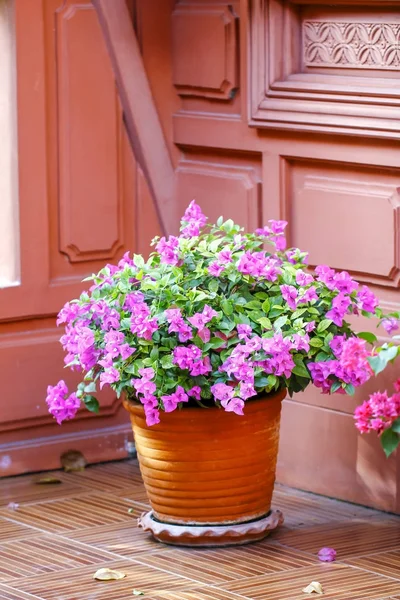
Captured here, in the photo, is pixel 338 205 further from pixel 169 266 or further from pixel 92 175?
pixel 92 175

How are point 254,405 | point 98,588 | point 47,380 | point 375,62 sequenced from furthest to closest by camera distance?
point 47,380 → point 375,62 → point 254,405 → point 98,588

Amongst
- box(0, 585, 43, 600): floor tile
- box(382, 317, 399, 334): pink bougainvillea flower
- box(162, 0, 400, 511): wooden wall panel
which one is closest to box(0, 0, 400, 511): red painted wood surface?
box(162, 0, 400, 511): wooden wall panel

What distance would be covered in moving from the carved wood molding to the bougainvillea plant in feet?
1.57

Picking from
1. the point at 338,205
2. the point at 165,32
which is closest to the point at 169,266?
the point at 338,205

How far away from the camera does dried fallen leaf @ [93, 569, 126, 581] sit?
377 cm

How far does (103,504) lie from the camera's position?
4.54 metres

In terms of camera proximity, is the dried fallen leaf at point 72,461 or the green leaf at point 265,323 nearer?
the green leaf at point 265,323

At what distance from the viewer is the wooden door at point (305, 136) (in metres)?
4.26

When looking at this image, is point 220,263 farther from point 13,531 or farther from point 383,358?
point 13,531

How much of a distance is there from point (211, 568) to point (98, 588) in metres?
0.35

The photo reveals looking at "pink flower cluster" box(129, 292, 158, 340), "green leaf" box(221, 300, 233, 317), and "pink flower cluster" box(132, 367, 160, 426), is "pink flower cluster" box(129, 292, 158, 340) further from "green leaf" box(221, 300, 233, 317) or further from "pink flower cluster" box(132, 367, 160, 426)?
"green leaf" box(221, 300, 233, 317)

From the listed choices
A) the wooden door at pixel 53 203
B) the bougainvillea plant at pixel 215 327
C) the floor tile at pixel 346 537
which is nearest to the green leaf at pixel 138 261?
the bougainvillea plant at pixel 215 327

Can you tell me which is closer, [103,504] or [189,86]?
[103,504]

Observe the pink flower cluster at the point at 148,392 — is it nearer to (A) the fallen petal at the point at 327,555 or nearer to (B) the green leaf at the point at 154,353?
(B) the green leaf at the point at 154,353
